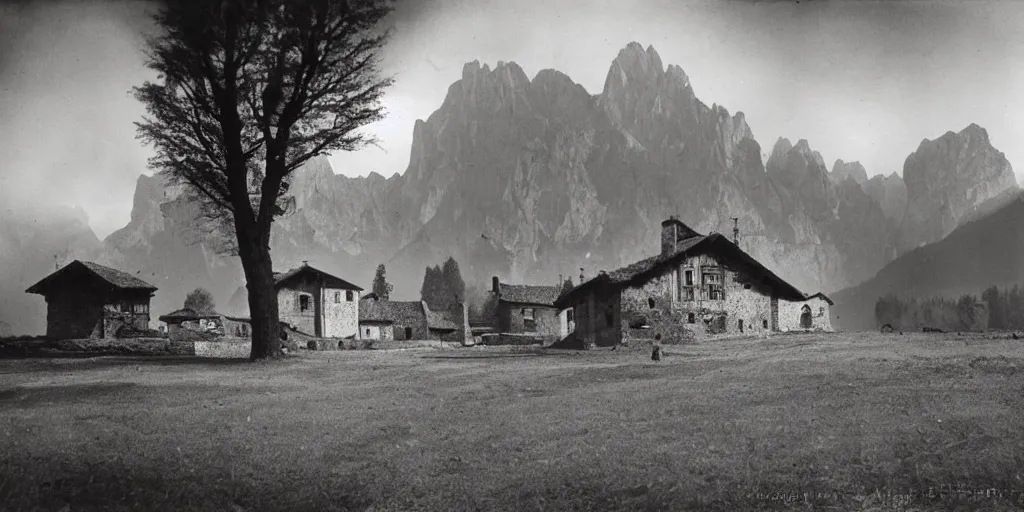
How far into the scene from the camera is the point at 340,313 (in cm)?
7175

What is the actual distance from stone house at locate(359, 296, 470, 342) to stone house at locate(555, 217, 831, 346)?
1520 inches

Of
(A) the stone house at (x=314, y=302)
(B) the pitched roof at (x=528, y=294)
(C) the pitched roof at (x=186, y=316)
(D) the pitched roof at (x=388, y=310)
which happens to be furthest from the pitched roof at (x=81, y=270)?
(B) the pitched roof at (x=528, y=294)

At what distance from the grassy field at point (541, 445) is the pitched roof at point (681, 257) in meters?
25.0

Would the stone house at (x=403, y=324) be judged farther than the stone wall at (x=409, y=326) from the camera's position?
No

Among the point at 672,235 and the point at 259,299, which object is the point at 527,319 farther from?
the point at 259,299

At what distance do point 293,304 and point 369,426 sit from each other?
197 ft

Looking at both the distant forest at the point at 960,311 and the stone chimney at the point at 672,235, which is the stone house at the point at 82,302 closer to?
the stone chimney at the point at 672,235

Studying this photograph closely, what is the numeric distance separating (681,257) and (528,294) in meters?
51.3

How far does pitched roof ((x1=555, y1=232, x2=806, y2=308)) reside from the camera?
40125 millimetres

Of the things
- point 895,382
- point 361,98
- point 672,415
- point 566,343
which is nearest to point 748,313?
point 566,343

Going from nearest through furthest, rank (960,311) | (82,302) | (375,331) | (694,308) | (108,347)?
(108,347) → (694,308) → (82,302) → (375,331) → (960,311)

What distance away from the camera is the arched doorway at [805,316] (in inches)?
2392

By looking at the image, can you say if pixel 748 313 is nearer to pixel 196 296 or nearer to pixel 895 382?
pixel 895 382

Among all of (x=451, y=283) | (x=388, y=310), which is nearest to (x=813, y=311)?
(x=388, y=310)
